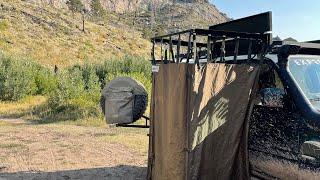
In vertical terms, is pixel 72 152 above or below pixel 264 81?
below

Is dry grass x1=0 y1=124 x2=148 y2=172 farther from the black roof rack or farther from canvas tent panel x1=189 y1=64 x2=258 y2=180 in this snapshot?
canvas tent panel x1=189 y1=64 x2=258 y2=180

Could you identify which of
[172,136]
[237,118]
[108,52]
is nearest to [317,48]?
[237,118]

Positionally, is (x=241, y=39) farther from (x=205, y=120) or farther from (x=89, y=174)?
(x=89, y=174)

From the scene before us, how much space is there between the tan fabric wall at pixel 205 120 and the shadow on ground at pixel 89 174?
2167 mm

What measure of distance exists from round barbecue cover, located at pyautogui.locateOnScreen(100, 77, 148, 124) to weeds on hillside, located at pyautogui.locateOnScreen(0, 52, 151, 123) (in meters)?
8.38

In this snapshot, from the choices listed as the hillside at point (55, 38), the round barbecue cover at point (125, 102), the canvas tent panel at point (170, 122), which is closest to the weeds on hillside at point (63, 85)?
the round barbecue cover at point (125, 102)

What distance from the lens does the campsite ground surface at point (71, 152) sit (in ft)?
25.5

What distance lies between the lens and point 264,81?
525cm

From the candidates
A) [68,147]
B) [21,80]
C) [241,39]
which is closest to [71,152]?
[68,147]

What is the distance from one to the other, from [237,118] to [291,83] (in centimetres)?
82

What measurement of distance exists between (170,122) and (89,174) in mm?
2904

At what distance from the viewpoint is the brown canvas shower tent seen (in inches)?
196

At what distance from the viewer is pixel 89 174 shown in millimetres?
7691

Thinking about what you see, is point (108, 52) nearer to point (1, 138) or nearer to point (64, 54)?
point (64, 54)
